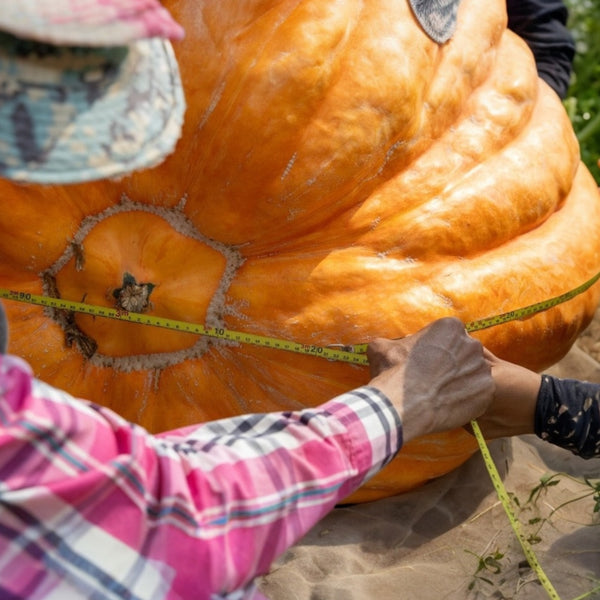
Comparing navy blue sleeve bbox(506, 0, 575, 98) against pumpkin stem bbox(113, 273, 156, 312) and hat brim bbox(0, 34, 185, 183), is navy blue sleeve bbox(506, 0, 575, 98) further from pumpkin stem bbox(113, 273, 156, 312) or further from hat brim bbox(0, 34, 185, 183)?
hat brim bbox(0, 34, 185, 183)

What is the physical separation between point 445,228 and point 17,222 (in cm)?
115

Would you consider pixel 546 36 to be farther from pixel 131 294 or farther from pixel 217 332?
pixel 131 294

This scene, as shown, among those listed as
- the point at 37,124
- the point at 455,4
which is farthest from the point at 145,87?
the point at 455,4

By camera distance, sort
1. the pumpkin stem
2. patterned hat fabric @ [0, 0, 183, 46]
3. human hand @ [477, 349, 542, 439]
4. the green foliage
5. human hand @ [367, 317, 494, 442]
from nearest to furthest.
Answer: patterned hat fabric @ [0, 0, 183, 46]
human hand @ [367, 317, 494, 442]
human hand @ [477, 349, 542, 439]
the pumpkin stem
the green foliage

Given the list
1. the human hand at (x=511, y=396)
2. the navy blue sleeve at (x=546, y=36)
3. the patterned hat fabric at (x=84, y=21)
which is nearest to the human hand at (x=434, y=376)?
the human hand at (x=511, y=396)

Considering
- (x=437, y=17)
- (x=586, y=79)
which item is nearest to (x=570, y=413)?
(x=437, y=17)

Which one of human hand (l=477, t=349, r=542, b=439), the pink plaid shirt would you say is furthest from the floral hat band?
human hand (l=477, t=349, r=542, b=439)

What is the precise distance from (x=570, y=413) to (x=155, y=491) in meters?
1.24

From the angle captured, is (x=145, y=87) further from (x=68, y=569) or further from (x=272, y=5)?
(x=272, y=5)

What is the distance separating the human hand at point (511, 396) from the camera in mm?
2355

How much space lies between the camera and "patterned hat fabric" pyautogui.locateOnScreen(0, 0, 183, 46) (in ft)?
4.27

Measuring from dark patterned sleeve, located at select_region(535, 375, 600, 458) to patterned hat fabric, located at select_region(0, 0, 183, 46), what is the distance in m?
1.43

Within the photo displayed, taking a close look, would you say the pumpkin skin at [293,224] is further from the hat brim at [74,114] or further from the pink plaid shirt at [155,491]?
the hat brim at [74,114]

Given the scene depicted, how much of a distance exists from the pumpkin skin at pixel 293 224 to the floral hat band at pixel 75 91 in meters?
0.93
